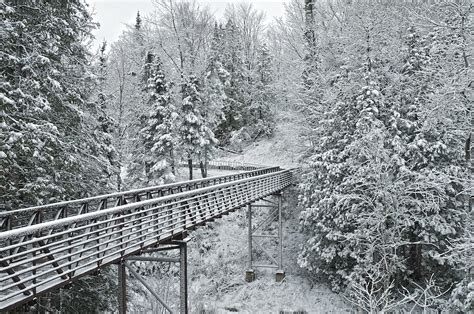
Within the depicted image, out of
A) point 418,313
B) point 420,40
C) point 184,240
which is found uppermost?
point 420,40

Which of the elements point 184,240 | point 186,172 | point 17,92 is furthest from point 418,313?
point 186,172

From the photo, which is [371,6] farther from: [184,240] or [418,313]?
[184,240]

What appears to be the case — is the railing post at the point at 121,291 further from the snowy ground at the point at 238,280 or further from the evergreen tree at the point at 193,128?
the evergreen tree at the point at 193,128

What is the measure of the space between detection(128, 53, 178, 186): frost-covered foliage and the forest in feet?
0.32

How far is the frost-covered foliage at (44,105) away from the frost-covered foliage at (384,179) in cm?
1051

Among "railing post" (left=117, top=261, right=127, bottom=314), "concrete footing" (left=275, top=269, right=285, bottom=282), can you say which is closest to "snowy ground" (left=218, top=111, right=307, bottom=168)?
"concrete footing" (left=275, top=269, right=285, bottom=282)

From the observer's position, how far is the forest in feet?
35.0

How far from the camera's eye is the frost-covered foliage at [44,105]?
31.8 feet

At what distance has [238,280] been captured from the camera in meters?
22.8

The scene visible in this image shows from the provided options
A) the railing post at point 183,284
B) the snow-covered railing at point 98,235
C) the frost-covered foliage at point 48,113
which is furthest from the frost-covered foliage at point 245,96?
the railing post at point 183,284

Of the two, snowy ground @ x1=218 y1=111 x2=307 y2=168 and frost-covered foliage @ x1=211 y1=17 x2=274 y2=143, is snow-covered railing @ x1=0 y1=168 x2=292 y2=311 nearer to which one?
snowy ground @ x1=218 y1=111 x2=307 y2=168

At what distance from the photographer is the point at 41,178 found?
398 inches

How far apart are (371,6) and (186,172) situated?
20.3 m

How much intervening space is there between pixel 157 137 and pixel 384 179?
15180mm
